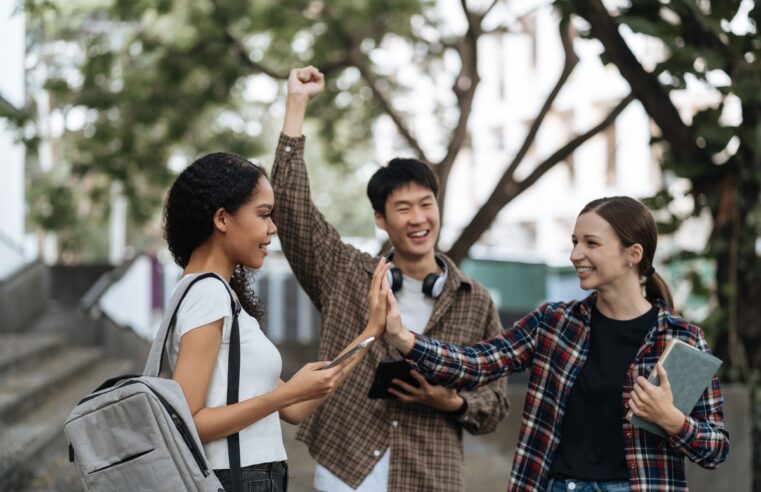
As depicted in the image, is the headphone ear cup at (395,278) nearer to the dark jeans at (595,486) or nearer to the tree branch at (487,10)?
the dark jeans at (595,486)

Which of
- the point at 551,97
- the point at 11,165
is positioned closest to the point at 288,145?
the point at 551,97

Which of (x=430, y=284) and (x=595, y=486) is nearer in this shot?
(x=595, y=486)

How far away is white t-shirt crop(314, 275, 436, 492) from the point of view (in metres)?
3.91

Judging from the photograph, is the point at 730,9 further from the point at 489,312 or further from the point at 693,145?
the point at 489,312

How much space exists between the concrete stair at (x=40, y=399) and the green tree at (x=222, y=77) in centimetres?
203

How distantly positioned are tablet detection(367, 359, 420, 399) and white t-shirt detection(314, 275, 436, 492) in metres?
0.26

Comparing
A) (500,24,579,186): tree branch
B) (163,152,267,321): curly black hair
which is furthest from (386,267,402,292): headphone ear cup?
(500,24,579,186): tree branch

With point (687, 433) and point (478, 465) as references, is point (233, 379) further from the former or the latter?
point (478, 465)

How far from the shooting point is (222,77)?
12.9m

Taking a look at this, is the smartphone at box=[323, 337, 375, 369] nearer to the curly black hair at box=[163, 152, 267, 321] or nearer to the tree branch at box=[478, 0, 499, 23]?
the curly black hair at box=[163, 152, 267, 321]

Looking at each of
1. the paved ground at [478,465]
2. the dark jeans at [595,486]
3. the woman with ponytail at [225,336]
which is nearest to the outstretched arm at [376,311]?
the woman with ponytail at [225,336]

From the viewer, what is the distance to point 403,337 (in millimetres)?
3408

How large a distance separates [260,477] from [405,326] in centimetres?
A: 120

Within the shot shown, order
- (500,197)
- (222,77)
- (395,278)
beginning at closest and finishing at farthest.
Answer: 1. (395,278)
2. (500,197)
3. (222,77)
